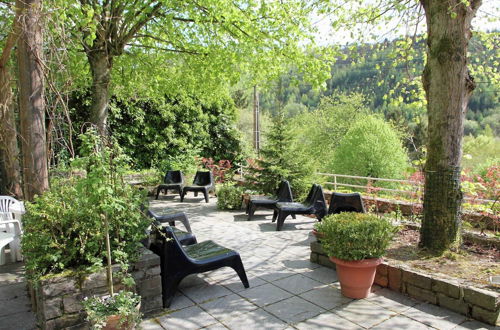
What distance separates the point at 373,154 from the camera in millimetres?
14953

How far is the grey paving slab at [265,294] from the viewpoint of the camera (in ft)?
10.5

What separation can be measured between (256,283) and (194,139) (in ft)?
35.7

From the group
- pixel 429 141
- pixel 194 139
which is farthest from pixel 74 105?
pixel 429 141

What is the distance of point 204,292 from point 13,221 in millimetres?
2669

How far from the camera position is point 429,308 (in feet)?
9.87

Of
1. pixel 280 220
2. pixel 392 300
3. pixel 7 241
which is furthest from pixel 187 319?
pixel 280 220

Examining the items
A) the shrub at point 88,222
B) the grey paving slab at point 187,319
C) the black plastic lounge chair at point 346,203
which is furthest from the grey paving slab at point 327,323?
the black plastic lounge chair at point 346,203

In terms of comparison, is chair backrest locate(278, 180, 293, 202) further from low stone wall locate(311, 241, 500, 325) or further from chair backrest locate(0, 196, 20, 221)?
chair backrest locate(0, 196, 20, 221)

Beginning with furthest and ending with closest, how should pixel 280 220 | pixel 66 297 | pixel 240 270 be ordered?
1. pixel 280 220
2. pixel 240 270
3. pixel 66 297

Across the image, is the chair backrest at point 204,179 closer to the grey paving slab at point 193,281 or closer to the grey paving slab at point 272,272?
the grey paving slab at point 272,272

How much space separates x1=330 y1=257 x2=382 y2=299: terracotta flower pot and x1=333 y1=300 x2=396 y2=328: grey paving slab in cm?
9

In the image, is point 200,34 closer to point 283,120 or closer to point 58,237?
point 283,120

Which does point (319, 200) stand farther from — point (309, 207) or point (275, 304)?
point (275, 304)

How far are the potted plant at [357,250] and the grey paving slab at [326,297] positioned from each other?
0.28 ft
